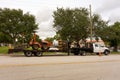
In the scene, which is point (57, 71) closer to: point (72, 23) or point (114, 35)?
point (72, 23)

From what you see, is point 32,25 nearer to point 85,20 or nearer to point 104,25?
point 85,20

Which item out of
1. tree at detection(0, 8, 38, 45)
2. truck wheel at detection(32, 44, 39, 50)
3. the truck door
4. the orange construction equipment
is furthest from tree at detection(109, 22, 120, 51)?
truck wheel at detection(32, 44, 39, 50)

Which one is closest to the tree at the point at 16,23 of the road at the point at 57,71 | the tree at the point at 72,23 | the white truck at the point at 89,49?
the tree at the point at 72,23

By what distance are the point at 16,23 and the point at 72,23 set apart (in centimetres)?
1125

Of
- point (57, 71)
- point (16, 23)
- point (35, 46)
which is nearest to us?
point (57, 71)

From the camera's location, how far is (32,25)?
1907 inches

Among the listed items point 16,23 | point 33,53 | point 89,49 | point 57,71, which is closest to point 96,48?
point 89,49

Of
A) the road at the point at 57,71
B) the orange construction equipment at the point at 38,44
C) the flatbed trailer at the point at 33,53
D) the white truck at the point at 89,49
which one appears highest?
the orange construction equipment at the point at 38,44

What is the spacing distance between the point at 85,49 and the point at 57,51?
4.84 m

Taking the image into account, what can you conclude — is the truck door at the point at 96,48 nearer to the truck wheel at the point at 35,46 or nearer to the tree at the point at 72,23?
the tree at the point at 72,23

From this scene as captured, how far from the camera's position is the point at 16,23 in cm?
4684

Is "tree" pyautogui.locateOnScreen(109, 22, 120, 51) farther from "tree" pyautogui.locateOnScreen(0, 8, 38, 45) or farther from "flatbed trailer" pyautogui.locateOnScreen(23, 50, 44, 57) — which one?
"flatbed trailer" pyautogui.locateOnScreen(23, 50, 44, 57)

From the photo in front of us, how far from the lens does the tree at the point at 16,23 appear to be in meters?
46.4

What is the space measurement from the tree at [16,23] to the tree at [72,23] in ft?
19.4
